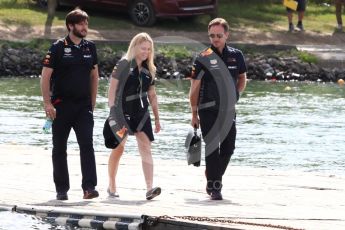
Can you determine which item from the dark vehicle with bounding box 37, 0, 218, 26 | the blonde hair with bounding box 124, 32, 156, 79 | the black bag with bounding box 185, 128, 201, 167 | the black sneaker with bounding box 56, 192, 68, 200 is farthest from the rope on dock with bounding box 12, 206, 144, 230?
the dark vehicle with bounding box 37, 0, 218, 26

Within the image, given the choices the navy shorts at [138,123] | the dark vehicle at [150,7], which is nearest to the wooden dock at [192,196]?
the navy shorts at [138,123]

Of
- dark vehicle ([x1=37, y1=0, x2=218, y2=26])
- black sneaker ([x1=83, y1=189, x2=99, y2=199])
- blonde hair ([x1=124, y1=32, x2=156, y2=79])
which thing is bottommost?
dark vehicle ([x1=37, y1=0, x2=218, y2=26])

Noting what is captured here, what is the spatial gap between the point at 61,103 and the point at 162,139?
805 centimetres

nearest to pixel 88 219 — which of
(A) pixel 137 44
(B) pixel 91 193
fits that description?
(B) pixel 91 193

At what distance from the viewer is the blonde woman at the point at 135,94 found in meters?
12.8

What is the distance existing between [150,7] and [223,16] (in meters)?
3.18

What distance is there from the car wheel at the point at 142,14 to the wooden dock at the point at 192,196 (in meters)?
19.8

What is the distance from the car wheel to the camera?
35.5 meters

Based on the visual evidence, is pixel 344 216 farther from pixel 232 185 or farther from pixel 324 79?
pixel 324 79

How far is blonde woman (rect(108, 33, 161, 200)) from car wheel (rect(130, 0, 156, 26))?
22.6m

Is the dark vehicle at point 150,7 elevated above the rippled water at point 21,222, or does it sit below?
below

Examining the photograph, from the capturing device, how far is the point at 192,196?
12.8 m

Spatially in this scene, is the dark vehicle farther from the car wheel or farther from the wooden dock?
the wooden dock

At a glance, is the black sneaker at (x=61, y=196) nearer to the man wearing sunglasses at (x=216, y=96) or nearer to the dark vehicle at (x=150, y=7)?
the man wearing sunglasses at (x=216, y=96)
